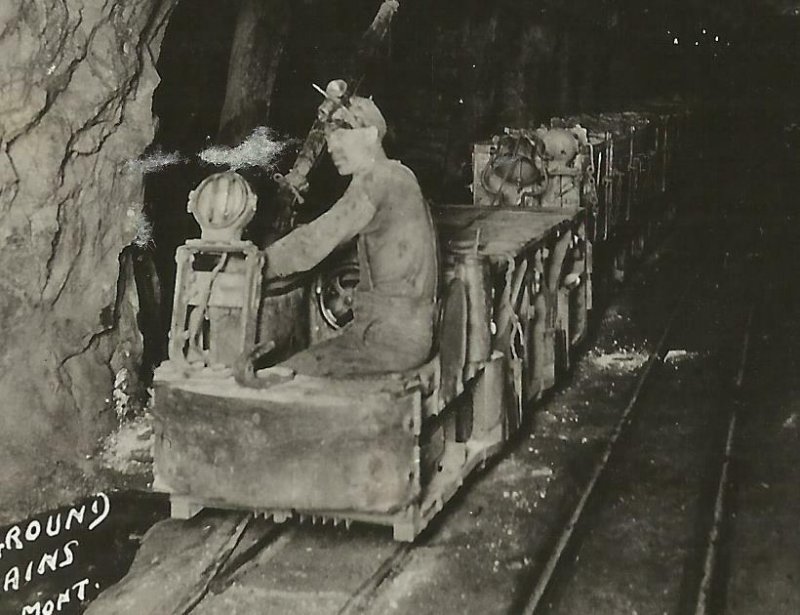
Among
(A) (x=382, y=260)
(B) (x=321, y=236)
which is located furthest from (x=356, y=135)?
(A) (x=382, y=260)

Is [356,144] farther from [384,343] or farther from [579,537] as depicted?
[579,537]

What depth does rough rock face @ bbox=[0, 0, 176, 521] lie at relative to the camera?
628 cm

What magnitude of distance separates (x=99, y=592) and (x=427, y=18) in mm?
10850

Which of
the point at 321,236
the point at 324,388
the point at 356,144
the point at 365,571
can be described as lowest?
the point at 365,571

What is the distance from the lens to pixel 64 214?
22.3 feet

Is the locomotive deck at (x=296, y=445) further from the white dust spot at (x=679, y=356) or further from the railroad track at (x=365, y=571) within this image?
the white dust spot at (x=679, y=356)

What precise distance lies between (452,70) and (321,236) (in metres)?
10.3

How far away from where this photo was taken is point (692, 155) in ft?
70.7

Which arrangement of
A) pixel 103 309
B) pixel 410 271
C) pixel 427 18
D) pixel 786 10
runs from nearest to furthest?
pixel 410 271 → pixel 103 309 → pixel 427 18 → pixel 786 10

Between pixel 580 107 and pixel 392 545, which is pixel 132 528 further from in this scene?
pixel 580 107

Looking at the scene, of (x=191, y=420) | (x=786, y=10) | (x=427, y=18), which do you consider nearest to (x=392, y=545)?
(x=191, y=420)

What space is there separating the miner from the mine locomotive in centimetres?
16

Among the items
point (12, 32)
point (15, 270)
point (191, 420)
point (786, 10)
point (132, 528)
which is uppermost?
point (786, 10)

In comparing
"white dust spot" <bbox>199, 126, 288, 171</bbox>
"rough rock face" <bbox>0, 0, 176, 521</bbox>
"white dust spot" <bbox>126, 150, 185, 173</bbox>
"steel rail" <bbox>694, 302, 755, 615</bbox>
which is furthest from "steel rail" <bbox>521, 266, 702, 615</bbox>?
"white dust spot" <bbox>199, 126, 288, 171</bbox>
